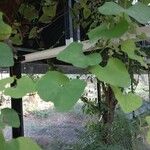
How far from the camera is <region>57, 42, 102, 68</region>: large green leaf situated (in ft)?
0.97

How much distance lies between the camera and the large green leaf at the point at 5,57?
297mm

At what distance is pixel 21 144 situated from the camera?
0.31m

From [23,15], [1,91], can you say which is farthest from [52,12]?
[1,91]

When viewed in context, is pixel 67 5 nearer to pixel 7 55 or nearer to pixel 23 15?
pixel 23 15

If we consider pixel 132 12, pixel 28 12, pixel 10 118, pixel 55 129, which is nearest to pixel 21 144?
pixel 10 118

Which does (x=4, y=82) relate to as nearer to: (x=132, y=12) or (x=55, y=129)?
(x=132, y=12)

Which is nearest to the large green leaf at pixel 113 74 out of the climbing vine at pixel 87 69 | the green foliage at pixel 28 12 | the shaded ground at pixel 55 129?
the climbing vine at pixel 87 69

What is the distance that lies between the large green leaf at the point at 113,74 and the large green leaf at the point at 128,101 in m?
0.02

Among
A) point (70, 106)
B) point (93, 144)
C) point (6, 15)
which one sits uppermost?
point (6, 15)

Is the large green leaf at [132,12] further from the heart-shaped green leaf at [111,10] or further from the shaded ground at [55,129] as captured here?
the shaded ground at [55,129]

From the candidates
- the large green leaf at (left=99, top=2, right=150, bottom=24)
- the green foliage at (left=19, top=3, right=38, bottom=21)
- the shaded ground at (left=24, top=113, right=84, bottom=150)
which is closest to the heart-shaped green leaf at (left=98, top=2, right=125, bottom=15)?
the large green leaf at (left=99, top=2, right=150, bottom=24)

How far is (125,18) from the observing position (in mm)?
311

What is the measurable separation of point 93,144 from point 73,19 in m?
2.42

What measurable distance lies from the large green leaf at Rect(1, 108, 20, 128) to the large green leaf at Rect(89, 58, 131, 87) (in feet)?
0.25
